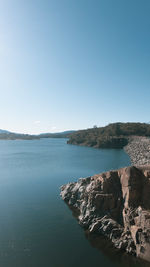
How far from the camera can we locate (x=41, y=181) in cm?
2850

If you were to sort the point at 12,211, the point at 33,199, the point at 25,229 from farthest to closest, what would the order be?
the point at 33,199
the point at 12,211
the point at 25,229

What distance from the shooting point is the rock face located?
11930mm

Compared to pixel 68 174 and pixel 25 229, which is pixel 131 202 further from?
pixel 68 174

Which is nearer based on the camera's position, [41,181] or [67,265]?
[67,265]

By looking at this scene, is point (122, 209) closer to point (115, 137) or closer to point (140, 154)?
point (140, 154)

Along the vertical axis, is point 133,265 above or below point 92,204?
below

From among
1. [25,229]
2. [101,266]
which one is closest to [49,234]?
[25,229]

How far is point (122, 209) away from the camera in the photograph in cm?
1455

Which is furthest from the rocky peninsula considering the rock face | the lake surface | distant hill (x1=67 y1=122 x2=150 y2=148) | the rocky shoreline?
distant hill (x1=67 y1=122 x2=150 y2=148)

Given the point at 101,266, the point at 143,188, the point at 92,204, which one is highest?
the point at 143,188

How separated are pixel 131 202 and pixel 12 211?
1157 centimetres

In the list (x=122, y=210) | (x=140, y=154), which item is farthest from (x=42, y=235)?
(x=140, y=154)

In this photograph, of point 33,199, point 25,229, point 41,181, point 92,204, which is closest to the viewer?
point 25,229

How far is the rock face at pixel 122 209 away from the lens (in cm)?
1193
